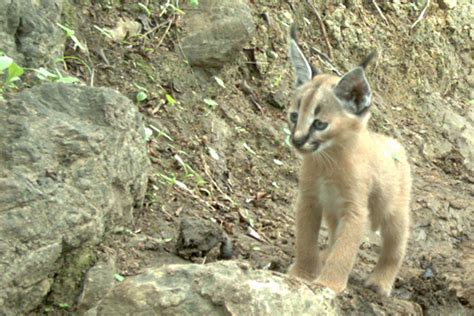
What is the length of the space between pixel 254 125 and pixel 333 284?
12.2 ft

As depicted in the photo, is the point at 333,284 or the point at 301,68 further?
the point at 301,68

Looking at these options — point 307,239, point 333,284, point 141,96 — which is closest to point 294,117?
point 307,239

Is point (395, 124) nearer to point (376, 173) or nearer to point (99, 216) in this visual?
point (376, 173)

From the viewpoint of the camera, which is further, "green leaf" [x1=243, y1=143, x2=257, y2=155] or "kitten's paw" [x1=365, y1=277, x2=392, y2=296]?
"green leaf" [x1=243, y1=143, x2=257, y2=155]

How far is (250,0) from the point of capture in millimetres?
10750

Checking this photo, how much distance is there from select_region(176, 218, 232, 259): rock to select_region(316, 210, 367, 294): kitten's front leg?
88cm

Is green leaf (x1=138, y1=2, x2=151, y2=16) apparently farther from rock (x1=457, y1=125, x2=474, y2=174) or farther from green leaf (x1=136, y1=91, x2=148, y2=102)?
rock (x1=457, y1=125, x2=474, y2=174)

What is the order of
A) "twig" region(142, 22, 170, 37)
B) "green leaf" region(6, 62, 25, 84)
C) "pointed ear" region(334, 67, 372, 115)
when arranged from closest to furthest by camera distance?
"green leaf" region(6, 62, 25, 84), "pointed ear" region(334, 67, 372, 115), "twig" region(142, 22, 170, 37)

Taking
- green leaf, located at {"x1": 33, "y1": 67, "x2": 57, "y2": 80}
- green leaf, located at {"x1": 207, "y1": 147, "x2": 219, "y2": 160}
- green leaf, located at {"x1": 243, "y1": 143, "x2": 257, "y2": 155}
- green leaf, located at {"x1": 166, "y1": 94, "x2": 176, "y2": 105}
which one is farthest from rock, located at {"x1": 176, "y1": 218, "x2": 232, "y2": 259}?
green leaf, located at {"x1": 243, "y1": 143, "x2": 257, "y2": 155}

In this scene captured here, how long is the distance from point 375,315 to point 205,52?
4.29 m

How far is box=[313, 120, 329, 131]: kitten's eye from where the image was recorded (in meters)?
6.59

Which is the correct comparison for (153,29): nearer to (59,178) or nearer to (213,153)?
(213,153)

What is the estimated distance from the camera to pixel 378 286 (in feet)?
22.9

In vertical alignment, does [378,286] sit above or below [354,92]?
below
